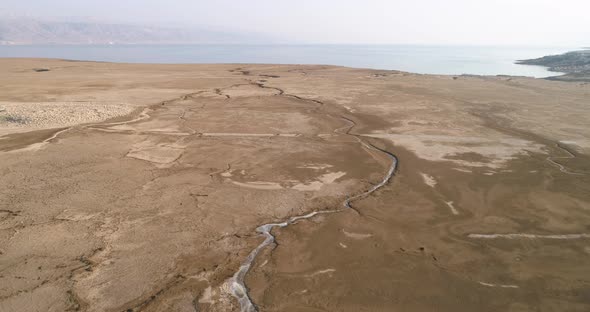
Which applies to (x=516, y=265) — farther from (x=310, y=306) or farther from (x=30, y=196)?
(x=30, y=196)

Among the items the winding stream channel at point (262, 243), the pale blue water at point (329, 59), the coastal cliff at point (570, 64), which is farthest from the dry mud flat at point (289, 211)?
the pale blue water at point (329, 59)

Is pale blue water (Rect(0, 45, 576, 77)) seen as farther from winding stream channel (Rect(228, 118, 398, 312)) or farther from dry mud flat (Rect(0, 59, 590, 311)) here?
winding stream channel (Rect(228, 118, 398, 312))

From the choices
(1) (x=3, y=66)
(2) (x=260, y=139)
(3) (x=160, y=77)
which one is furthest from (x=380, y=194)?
(1) (x=3, y=66)

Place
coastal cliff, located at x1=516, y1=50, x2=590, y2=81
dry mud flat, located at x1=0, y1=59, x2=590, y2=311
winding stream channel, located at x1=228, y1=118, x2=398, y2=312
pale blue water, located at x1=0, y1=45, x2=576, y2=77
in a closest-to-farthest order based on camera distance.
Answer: winding stream channel, located at x1=228, y1=118, x2=398, y2=312 < dry mud flat, located at x1=0, y1=59, x2=590, y2=311 < coastal cliff, located at x1=516, y1=50, x2=590, y2=81 < pale blue water, located at x1=0, y1=45, x2=576, y2=77

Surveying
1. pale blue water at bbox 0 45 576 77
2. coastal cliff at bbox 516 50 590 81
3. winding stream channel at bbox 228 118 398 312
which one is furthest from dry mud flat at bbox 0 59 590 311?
pale blue water at bbox 0 45 576 77

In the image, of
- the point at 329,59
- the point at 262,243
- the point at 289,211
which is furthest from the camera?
the point at 329,59

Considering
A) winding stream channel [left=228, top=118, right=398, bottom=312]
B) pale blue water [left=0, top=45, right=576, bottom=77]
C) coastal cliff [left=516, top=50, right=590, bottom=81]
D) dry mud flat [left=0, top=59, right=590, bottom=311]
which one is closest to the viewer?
winding stream channel [left=228, top=118, right=398, bottom=312]

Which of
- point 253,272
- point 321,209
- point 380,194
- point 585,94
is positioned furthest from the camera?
point 585,94

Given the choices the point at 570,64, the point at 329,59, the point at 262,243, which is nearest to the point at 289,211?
the point at 262,243

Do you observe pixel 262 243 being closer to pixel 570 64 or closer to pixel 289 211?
pixel 289 211
